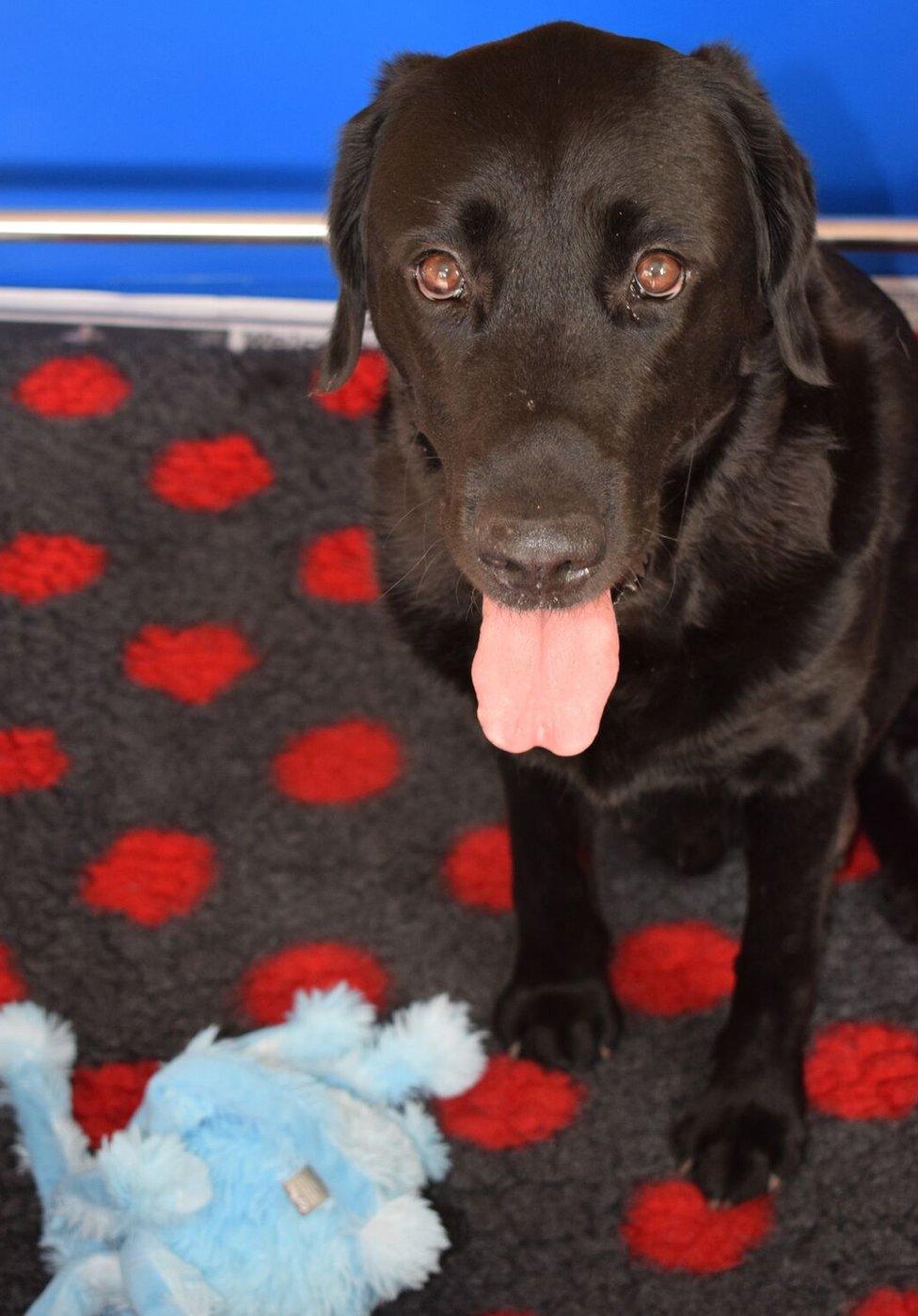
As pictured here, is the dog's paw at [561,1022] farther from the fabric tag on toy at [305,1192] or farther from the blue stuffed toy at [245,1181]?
the fabric tag on toy at [305,1192]

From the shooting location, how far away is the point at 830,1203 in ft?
4.98

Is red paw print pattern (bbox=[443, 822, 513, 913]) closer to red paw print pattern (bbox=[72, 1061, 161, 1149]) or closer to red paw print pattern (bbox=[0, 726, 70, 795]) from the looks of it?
red paw print pattern (bbox=[72, 1061, 161, 1149])

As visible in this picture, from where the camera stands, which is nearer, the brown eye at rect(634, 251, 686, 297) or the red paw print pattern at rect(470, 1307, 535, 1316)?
the brown eye at rect(634, 251, 686, 297)

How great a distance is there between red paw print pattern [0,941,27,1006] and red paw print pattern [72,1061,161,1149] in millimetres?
130

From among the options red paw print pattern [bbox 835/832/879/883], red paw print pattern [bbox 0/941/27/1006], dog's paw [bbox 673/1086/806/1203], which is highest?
red paw print pattern [bbox 835/832/879/883]

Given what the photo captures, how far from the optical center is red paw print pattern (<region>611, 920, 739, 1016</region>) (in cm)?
175

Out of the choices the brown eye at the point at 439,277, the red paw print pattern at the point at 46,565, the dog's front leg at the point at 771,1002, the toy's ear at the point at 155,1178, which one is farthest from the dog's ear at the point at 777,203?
the red paw print pattern at the point at 46,565

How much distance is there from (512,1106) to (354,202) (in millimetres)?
987

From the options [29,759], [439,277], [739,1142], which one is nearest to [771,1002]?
[739,1142]

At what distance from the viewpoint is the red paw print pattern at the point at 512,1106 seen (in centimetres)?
160

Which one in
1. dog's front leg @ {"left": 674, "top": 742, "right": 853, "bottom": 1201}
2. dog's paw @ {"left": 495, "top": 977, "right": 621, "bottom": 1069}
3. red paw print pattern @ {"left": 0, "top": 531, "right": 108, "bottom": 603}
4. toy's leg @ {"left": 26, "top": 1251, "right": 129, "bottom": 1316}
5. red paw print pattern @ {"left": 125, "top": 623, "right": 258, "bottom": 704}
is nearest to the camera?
toy's leg @ {"left": 26, "top": 1251, "right": 129, "bottom": 1316}

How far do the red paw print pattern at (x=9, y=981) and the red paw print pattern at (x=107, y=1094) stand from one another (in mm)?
130

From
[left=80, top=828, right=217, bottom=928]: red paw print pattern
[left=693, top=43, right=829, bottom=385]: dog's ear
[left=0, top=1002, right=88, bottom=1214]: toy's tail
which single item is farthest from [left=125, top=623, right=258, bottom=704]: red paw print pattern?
[left=693, top=43, right=829, bottom=385]: dog's ear

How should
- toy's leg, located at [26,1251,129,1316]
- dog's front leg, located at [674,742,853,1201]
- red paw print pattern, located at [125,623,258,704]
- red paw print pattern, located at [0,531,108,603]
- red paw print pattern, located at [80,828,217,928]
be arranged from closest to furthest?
toy's leg, located at [26,1251,129,1316] → dog's front leg, located at [674,742,853,1201] → red paw print pattern, located at [80,828,217,928] → red paw print pattern, located at [125,623,258,704] → red paw print pattern, located at [0,531,108,603]
